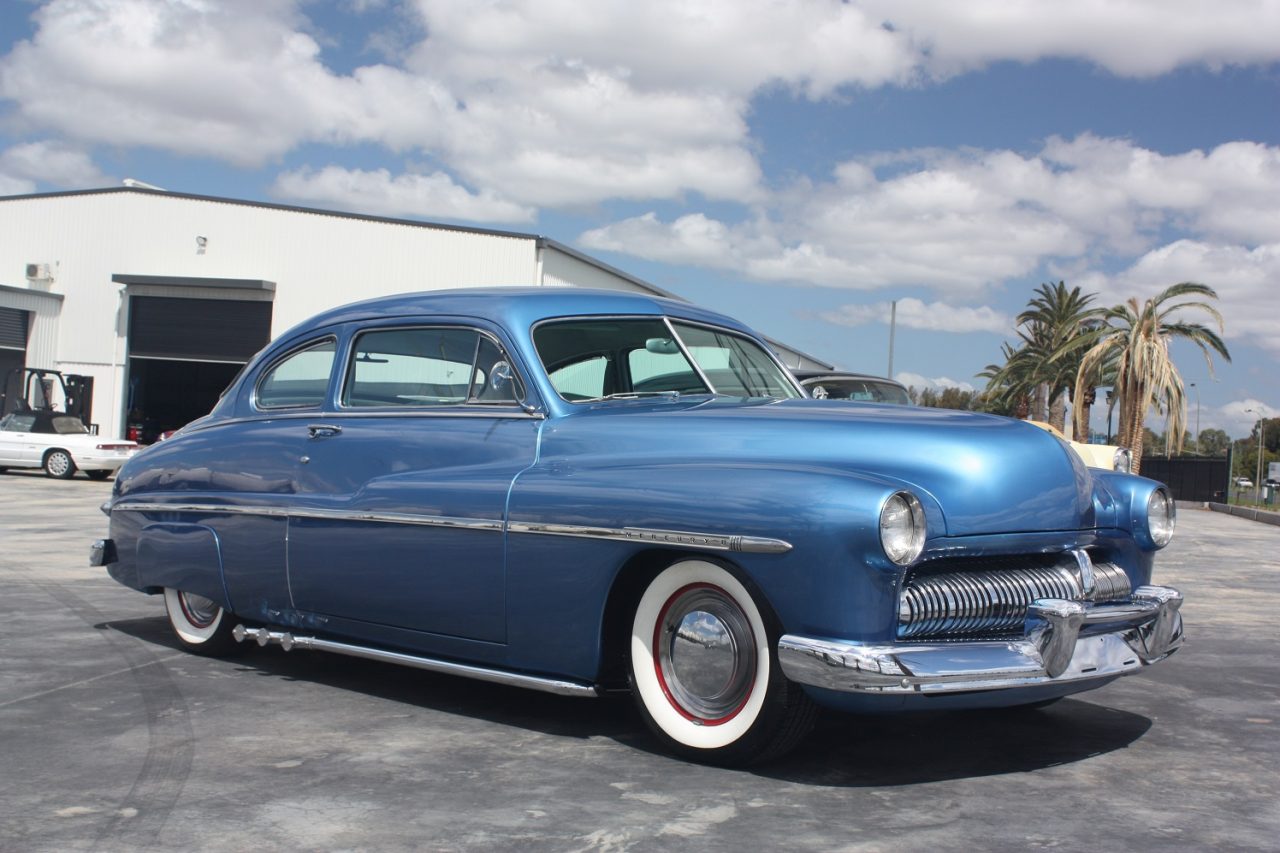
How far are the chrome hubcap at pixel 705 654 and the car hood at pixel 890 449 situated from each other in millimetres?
484

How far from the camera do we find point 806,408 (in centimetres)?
479

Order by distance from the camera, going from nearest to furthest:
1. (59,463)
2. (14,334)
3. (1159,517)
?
(1159,517) → (59,463) → (14,334)

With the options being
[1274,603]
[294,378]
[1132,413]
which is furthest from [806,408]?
[1132,413]

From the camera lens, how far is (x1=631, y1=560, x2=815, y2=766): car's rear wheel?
4.04 m

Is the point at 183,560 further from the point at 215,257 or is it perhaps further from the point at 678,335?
the point at 215,257

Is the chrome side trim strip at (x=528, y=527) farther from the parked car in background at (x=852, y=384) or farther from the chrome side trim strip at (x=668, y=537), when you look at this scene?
the parked car in background at (x=852, y=384)

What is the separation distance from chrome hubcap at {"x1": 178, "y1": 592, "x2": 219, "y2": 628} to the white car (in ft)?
62.0

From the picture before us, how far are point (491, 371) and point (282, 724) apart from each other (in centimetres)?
158

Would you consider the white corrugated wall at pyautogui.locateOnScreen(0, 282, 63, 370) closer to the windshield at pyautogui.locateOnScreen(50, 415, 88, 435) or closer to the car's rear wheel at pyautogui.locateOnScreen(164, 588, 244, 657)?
the windshield at pyautogui.locateOnScreen(50, 415, 88, 435)

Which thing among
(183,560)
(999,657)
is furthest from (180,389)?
(999,657)

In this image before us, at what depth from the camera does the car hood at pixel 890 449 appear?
13.3ft

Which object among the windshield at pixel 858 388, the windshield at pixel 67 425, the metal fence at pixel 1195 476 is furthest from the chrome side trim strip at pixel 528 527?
the metal fence at pixel 1195 476

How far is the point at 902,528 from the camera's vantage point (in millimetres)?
3857

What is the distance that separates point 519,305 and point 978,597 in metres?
2.24
